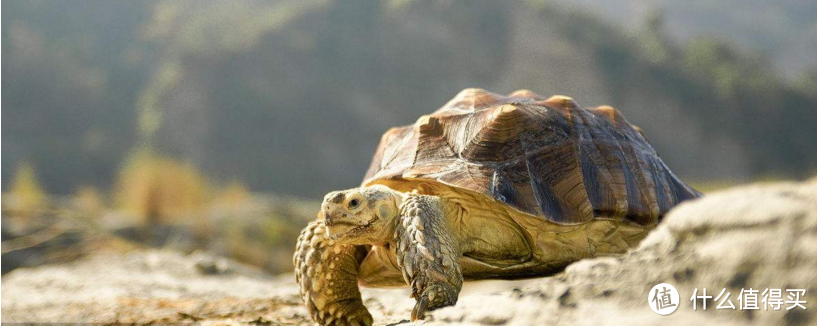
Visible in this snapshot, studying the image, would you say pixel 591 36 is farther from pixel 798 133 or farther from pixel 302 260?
pixel 302 260

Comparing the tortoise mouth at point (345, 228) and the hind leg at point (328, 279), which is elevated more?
the tortoise mouth at point (345, 228)

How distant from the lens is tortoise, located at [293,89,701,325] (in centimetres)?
215

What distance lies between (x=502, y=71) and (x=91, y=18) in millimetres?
14905

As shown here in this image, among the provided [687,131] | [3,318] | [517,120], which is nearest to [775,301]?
[517,120]

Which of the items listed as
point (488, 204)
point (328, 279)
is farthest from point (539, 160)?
point (328, 279)

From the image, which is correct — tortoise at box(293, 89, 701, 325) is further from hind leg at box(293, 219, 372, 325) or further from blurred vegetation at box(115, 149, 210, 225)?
blurred vegetation at box(115, 149, 210, 225)

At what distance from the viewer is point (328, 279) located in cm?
238

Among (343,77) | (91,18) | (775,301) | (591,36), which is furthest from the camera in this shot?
(91,18)

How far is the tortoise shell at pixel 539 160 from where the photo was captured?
232 centimetres

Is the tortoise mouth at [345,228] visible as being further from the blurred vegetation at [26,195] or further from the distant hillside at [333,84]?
the distant hillside at [333,84]

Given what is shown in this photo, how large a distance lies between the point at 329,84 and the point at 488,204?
60.6 ft

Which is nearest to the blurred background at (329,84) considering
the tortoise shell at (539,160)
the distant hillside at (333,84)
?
the distant hillside at (333,84)

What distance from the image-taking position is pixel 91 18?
25797 millimetres

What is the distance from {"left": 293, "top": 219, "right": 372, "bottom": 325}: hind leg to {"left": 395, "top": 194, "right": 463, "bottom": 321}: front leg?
0.35 metres
